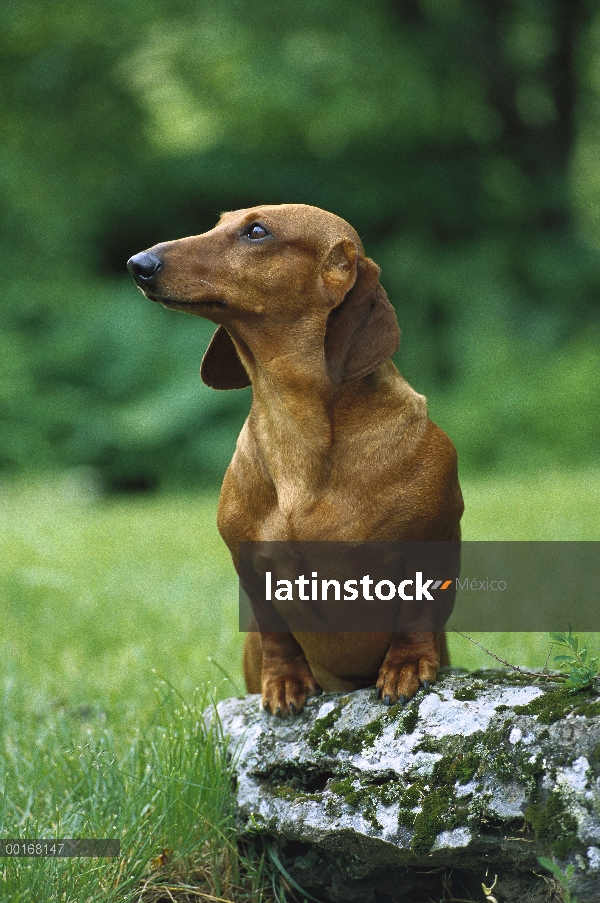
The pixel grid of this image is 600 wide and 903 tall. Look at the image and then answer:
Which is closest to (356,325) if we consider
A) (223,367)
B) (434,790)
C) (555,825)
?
(223,367)

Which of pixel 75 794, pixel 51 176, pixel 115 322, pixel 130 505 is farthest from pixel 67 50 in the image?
pixel 75 794

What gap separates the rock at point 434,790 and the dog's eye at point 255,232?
1.18 m

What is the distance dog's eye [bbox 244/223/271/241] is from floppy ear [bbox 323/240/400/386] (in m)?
0.18

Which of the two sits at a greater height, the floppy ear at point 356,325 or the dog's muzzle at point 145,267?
the dog's muzzle at point 145,267

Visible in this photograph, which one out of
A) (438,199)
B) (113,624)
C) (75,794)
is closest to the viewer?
(75,794)

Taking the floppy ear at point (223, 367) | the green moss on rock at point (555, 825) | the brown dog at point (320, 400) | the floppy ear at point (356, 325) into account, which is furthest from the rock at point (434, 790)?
the floppy ear at point (223, 367)

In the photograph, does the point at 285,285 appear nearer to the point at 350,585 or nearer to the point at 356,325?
the point at 356,325

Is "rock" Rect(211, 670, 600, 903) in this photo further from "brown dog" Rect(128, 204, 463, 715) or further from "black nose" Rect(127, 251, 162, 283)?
"black nose" Rect(127, 251, 162, 283)

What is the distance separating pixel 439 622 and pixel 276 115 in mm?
12544

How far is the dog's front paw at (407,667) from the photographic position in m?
2.53

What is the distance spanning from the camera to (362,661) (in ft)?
8.85

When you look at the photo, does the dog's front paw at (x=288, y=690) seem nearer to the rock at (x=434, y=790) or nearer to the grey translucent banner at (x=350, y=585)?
the rock at (x=434, y=790)

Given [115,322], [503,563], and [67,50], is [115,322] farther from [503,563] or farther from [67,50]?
[503,563]

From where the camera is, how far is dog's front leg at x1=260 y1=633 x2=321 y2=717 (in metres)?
2.72
